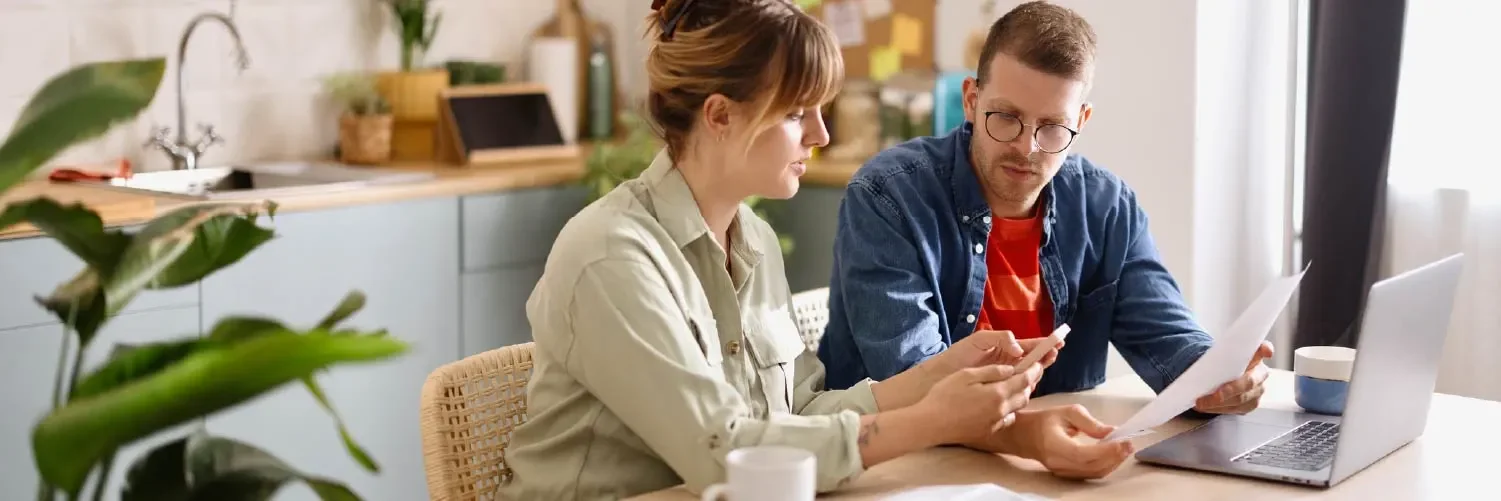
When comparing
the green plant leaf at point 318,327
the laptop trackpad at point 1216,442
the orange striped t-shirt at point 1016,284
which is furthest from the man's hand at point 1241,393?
the green plant leaf at point 318,327

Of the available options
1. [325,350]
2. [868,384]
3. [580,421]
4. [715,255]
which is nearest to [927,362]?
[868,384]

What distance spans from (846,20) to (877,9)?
10 centimetres

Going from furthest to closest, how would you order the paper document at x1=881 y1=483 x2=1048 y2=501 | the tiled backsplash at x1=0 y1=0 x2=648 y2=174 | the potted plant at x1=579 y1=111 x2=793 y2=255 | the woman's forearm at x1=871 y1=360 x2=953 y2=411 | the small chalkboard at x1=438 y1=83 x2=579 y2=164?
the small chalkboard at x1=438 y1=83 x2=579 y2=164 → the potted plant at x1=579 y1=111 x2=793 y2=255 → the tiled backsplash at x1=0 y1=0 x2=648 y2=174 → the woman's forearm at x1=871 y1=360 x2=953 y2=411 → the paper document at x1=881 y1=483 x2=1048 y2=501

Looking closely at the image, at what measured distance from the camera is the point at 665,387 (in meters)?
1.45

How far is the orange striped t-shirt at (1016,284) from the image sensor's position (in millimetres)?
2041

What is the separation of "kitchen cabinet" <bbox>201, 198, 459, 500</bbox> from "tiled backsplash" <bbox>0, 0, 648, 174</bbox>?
484 mm

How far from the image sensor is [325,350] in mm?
852

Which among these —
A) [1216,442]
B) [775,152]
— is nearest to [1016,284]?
[1216,442]

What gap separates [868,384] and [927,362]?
0.25 ft

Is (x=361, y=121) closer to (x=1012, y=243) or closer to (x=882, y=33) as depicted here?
(x=882, y=33)

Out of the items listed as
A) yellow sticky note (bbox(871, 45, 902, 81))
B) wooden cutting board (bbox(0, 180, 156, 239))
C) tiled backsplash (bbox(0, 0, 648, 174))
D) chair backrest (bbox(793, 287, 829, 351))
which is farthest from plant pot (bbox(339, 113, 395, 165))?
chair backrest (bbox(793, 287, 829, 351))

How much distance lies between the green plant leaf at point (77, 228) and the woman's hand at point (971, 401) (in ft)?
2.53

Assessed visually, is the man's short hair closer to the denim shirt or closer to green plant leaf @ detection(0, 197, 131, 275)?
the denim shirt

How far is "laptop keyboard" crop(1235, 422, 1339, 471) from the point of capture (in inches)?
62.1
